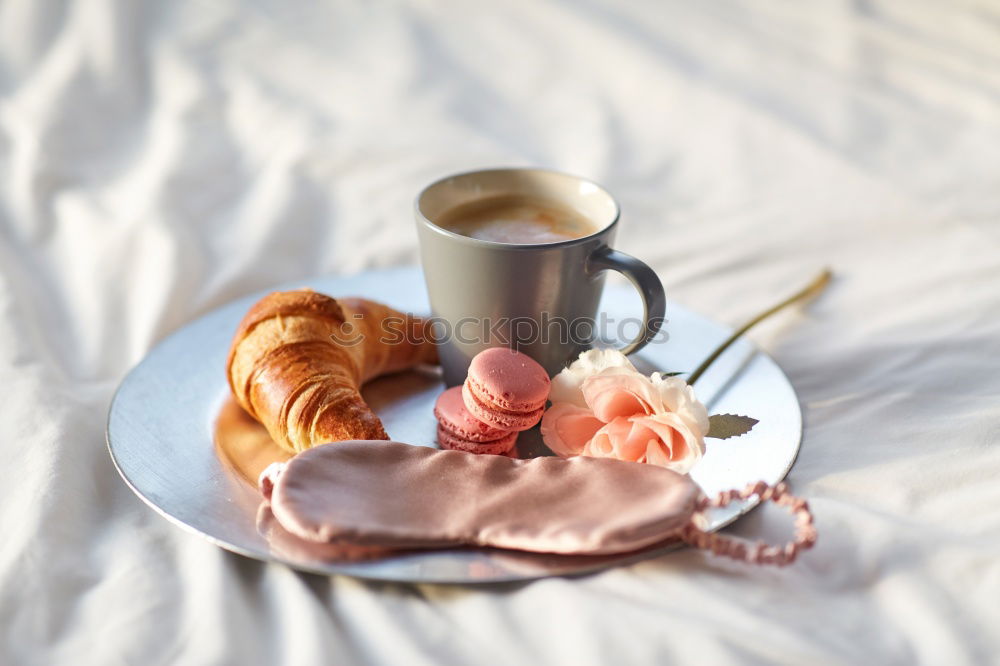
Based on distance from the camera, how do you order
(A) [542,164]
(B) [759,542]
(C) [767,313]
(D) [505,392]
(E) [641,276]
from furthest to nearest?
(A) [542,164] → (C) [767,313] → (E) [641,276] → (D) [505,392] → (B) [759,542]

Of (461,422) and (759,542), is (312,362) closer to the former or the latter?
(461,422)

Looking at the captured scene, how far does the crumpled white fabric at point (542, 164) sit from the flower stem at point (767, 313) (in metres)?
0.02

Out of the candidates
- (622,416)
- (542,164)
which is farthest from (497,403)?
(542,164)

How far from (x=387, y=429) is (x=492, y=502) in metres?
0.23

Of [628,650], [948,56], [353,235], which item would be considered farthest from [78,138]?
[948,56]

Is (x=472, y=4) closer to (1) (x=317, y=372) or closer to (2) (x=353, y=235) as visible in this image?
(2) (x=353, y=235)

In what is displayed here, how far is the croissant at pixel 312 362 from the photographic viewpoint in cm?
90

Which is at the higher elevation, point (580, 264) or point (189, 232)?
point (580, 264)

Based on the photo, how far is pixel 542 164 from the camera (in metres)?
1.70

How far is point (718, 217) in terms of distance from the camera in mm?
1548

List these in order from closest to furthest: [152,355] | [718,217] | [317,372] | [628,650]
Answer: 1. [628,650]
2. [317,372]
3. [152,355]
4. [718,217]

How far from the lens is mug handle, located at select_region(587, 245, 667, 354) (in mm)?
950

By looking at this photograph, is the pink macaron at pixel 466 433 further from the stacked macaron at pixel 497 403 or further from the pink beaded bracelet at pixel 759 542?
the pink beaded bracelet at pixel 759 542

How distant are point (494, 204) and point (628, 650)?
21.8 inches
